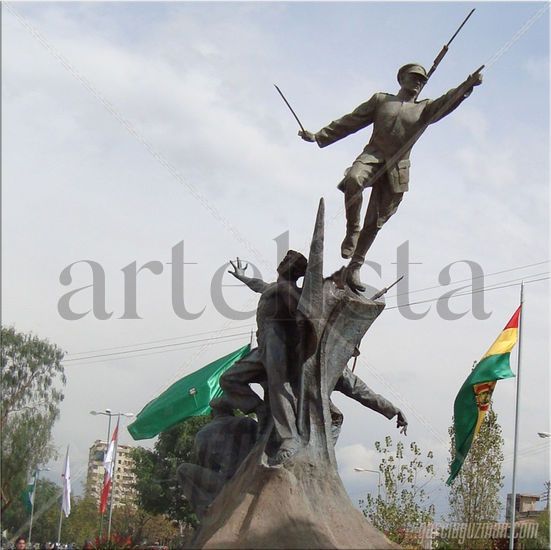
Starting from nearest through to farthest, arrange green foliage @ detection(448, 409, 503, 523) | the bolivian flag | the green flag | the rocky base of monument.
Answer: the rocky base of monument
the green flag
the bolivian flag
green foliage @ detection(448, 409, 503, 523)

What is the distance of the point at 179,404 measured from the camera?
20.0 metres

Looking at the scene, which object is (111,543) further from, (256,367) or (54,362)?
(54,362)

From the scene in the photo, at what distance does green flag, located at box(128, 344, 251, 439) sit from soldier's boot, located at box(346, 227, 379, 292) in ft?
25.3

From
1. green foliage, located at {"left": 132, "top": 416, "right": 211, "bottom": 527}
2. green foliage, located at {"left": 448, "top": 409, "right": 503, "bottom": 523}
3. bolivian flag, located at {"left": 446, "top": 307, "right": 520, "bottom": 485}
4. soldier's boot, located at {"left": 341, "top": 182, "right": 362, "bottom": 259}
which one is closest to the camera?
soldier's boot, located at {"left": 341, "top": 182, "right": 362, "bottom": 259}

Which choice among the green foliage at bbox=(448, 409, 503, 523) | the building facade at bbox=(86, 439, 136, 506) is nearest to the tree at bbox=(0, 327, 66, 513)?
the building facade at bbox=(86, 439, 136, 506)

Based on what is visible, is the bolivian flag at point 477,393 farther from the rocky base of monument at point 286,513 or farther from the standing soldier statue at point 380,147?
the rocky base of monument at point 286,513

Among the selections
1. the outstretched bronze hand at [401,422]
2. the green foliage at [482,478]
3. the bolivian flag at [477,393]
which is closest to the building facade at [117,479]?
the green foliage at [482,478]

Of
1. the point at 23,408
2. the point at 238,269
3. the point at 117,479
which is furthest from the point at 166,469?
the point at 117,479

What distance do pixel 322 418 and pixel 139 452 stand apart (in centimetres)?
2751

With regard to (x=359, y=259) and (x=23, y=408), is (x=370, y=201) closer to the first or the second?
(x=359, y=259)

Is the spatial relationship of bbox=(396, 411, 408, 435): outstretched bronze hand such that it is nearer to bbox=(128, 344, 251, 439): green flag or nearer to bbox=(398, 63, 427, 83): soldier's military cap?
bbox=(398, 63, 427, 83): soldier's military cap

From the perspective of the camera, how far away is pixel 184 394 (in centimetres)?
2012

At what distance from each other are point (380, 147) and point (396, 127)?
0.33 m

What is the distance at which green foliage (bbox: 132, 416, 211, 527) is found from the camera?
34.0 meters
